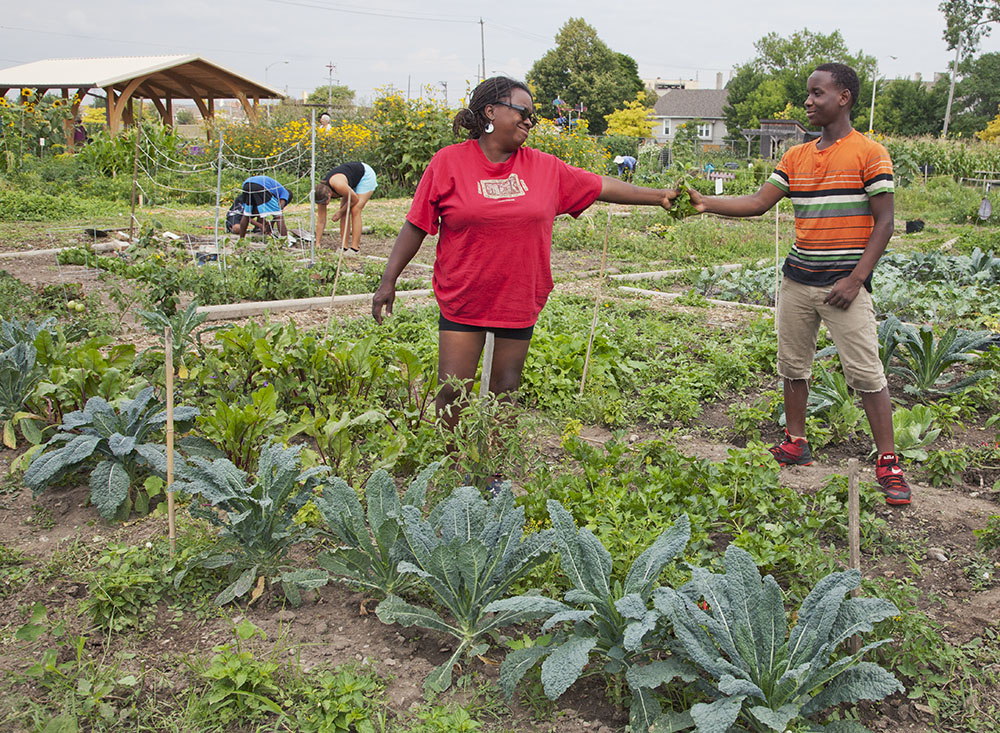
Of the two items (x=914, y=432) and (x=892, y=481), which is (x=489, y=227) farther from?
(x=914, y=432)

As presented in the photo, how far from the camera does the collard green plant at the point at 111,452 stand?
131 inches

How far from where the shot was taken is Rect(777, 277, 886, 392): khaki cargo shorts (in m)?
3.66

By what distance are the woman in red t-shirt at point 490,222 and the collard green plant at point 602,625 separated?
94 cm

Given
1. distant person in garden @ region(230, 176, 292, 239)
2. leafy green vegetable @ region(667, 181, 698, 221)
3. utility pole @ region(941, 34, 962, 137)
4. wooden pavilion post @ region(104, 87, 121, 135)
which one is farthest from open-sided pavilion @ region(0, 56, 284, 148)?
utility pole @ region(941, 34, 962, 137)

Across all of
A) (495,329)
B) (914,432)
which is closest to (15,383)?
(495,329)

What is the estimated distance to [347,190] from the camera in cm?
1006

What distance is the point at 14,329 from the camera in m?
4.37

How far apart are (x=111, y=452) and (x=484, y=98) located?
7.28 feet

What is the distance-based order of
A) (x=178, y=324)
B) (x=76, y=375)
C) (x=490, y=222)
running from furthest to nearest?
1. (x=178, y=324)
2. (x=76, y=375)
3. (x=490, y=222)

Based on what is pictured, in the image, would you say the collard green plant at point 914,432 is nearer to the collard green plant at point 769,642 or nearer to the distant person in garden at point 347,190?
the collard green plant at point 769,642

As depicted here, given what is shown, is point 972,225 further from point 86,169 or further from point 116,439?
point 86,169

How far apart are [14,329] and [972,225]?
58.2ft

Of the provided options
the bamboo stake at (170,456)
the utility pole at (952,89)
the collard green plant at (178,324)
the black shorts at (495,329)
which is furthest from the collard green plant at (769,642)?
the utility pole at (952,89)

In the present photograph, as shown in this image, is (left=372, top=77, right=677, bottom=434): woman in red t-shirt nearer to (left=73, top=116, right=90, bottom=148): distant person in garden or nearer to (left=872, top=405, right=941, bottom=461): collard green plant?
(left=872, top=405, right=941, bottom=461): collard green plant
